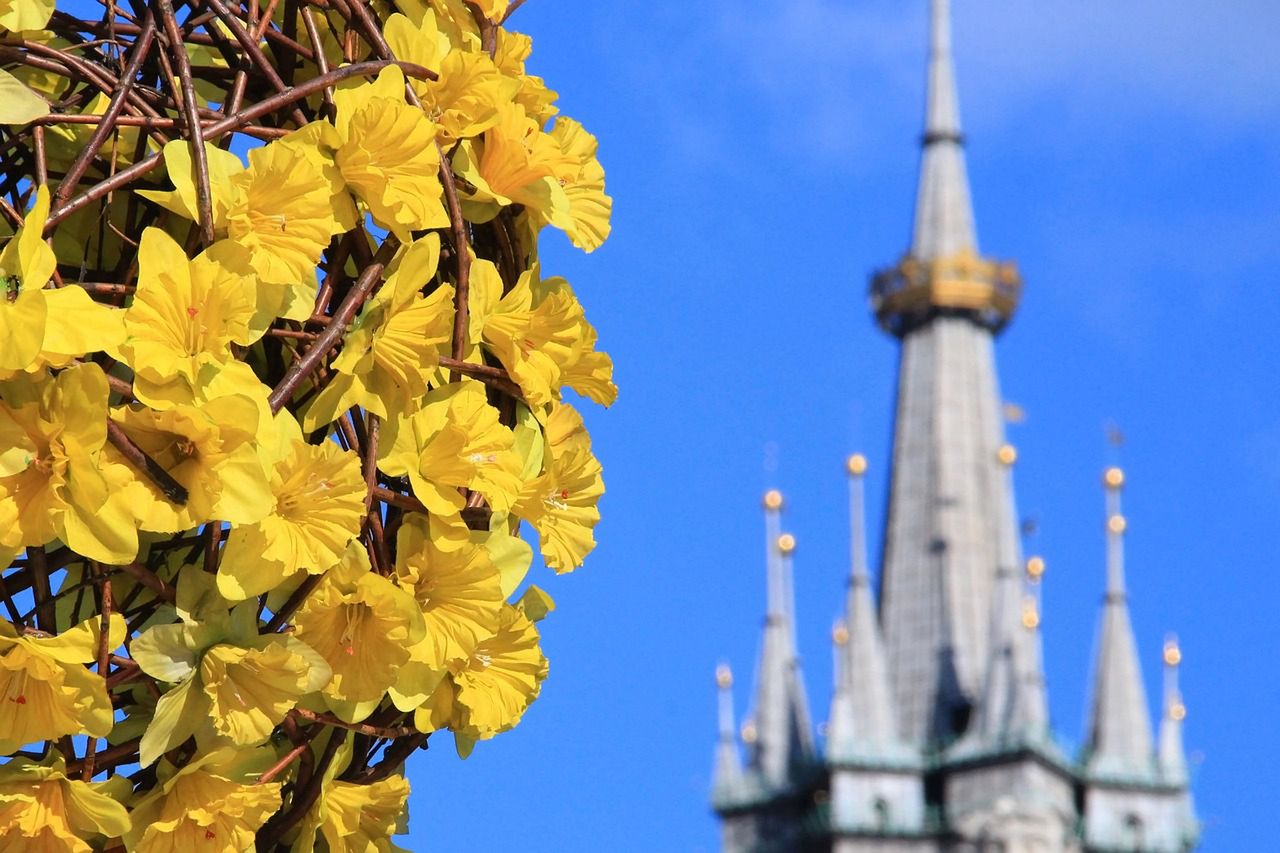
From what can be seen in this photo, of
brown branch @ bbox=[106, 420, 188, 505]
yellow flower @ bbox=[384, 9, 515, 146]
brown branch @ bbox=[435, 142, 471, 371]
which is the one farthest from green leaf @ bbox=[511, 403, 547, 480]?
brown branch @ bbox=[106, 420, 188, 505]

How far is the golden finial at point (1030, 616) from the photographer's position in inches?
2327

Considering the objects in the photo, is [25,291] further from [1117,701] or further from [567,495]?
[1117,701]

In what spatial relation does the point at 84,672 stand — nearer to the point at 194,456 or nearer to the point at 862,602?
the point at 194,456

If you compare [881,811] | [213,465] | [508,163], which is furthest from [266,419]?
[881,811]

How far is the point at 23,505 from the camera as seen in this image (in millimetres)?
2859

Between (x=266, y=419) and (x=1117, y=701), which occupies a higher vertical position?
(x=1117, y=701)

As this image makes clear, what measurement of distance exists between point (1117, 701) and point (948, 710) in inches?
160

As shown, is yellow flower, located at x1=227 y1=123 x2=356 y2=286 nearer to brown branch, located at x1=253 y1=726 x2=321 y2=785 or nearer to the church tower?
brown branch, located at x1=253 y1=726 x2=321 y2=785

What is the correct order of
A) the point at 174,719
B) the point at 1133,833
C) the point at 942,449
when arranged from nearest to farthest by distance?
the point at 174,719, the point at 1133,833, the point at 942,449

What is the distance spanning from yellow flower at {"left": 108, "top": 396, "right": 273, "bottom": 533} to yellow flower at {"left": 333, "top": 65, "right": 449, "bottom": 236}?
1.28 ft

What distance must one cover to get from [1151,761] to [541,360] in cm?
5742

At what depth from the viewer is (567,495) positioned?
3.58 m

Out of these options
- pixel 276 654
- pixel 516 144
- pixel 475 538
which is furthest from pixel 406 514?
pixel 516 144

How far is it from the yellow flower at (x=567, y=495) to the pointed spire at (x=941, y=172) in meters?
63.9
